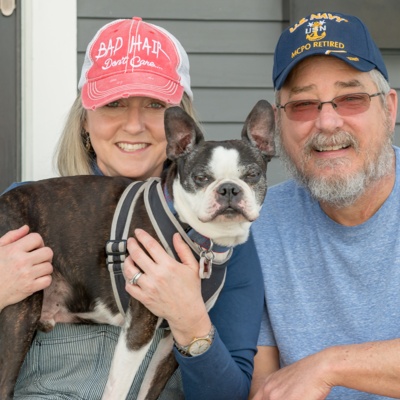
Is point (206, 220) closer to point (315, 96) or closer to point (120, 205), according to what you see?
point (120, 205)

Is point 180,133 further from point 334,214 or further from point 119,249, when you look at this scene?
point 334,214

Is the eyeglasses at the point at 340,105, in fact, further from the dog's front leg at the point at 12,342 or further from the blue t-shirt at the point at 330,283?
the dog's front leg at the point at 12,342

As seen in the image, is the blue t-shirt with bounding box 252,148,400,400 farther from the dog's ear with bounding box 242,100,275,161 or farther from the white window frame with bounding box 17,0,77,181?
the white window frame with bounding box 17,0,77,181

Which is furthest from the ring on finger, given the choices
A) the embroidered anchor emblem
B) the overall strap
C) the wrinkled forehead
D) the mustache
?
the embroidered anchor emblem

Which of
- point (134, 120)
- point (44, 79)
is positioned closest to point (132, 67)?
point (134, 120)

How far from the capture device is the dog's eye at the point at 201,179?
2965 millimetres

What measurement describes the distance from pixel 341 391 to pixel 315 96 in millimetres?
1232

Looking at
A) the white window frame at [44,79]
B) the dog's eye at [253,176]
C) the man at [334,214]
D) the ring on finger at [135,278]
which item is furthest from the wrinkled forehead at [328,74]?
the white window frame at [44,79]

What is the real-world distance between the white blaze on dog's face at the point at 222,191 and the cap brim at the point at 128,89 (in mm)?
334

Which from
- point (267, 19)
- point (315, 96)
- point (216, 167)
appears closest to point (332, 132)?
point (315, 96)

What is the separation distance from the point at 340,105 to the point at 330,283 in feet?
2.46

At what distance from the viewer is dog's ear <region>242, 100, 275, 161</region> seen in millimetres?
3168

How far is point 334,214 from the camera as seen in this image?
3426mm

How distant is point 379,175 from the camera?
3322 mm
